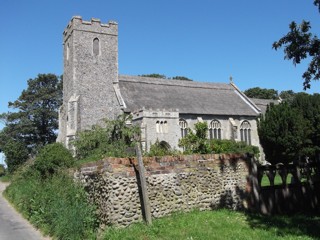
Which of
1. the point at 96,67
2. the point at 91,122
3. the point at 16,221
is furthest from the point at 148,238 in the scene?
the point at 96,67

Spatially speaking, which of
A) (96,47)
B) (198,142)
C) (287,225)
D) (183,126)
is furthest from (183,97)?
(287,225)

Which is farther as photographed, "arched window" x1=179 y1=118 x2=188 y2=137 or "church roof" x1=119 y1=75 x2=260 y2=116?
"church roof" x1=119 y1=75 x2=260 y2=116

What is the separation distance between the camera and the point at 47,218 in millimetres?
10594

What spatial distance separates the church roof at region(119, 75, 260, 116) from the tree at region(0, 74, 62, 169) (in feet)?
69.0

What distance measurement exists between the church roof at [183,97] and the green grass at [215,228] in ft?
81.5

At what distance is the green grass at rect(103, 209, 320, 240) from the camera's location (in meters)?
7.76

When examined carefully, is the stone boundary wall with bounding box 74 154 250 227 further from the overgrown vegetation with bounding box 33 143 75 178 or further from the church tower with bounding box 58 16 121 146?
the church tower with bounding box 58 16 121 146

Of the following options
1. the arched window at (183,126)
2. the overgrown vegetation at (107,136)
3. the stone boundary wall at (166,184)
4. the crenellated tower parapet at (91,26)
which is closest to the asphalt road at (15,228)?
the stone boundary wall at (166,184)

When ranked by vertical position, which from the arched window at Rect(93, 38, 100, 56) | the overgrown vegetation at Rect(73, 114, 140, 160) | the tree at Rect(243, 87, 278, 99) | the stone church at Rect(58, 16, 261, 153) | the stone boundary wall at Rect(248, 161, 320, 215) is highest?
the tree at Rect(243, 87, 278, 99)

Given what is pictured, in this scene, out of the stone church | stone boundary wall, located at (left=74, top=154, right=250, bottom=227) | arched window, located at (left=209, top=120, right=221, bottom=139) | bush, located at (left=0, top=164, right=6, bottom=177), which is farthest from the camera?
bush, located at (left=0, top=164, right=6, bottom=177)

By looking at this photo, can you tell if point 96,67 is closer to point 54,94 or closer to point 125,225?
point 54,94

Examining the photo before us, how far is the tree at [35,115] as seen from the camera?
52.4 m

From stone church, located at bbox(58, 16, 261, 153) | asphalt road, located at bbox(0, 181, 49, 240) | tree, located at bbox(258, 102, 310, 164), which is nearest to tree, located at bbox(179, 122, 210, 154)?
asphalt road, located at bbox(0, 181, 49, 240)

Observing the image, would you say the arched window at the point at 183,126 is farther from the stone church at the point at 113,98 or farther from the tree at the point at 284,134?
the tree at the point at 284,134
